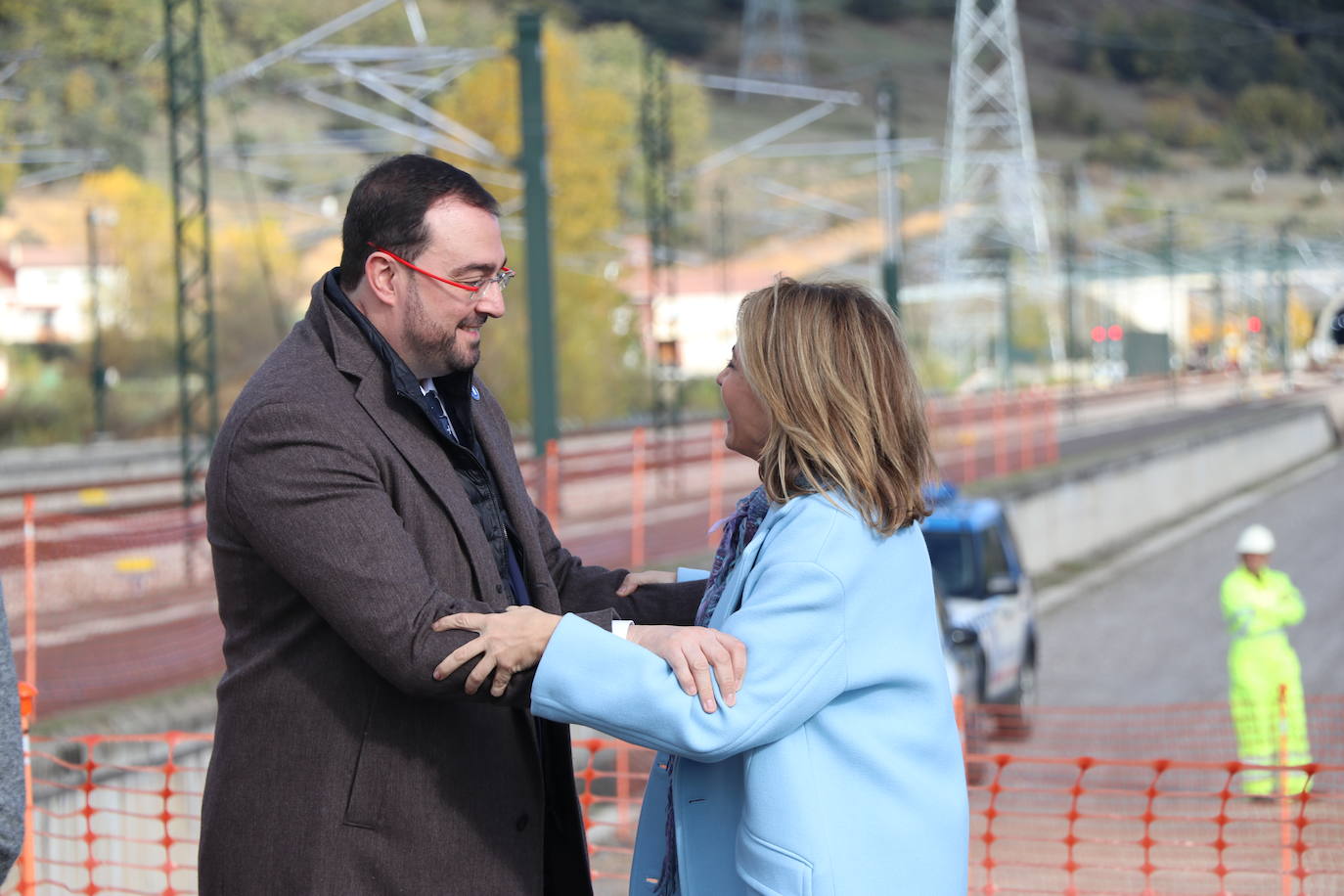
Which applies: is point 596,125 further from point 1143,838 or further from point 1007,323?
point 1143,838

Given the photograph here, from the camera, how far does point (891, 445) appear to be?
2451 mm

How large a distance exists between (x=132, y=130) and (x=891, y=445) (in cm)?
6502

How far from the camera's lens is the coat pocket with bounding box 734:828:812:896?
7.59ft

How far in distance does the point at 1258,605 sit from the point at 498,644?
887cm

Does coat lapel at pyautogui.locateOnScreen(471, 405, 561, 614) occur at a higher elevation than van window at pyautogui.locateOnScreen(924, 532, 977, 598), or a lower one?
higher

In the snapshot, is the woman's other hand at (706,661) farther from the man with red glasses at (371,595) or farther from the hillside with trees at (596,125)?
the hillside with trees at (596,125)

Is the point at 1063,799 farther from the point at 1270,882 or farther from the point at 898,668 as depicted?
the point at 898,668

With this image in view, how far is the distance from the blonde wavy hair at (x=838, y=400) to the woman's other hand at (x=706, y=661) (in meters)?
0.26

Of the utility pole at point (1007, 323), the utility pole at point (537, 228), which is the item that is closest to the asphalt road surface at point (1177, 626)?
the utility pole at point (537, 228)

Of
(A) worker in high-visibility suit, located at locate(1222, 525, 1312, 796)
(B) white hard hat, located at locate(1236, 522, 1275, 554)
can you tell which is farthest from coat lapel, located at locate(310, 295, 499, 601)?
(B) white hard hat, located at locate(1236, 522, 1275, 554)

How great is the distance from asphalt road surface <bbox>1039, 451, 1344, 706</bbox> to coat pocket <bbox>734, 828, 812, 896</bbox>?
11.8m

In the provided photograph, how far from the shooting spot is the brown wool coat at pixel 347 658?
2.39m

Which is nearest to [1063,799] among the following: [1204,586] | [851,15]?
[1204,586]

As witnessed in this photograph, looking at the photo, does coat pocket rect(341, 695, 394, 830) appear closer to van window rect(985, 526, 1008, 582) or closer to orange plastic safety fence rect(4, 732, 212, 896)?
orange plastic safety fence rect(4, 732, 212, 896)
